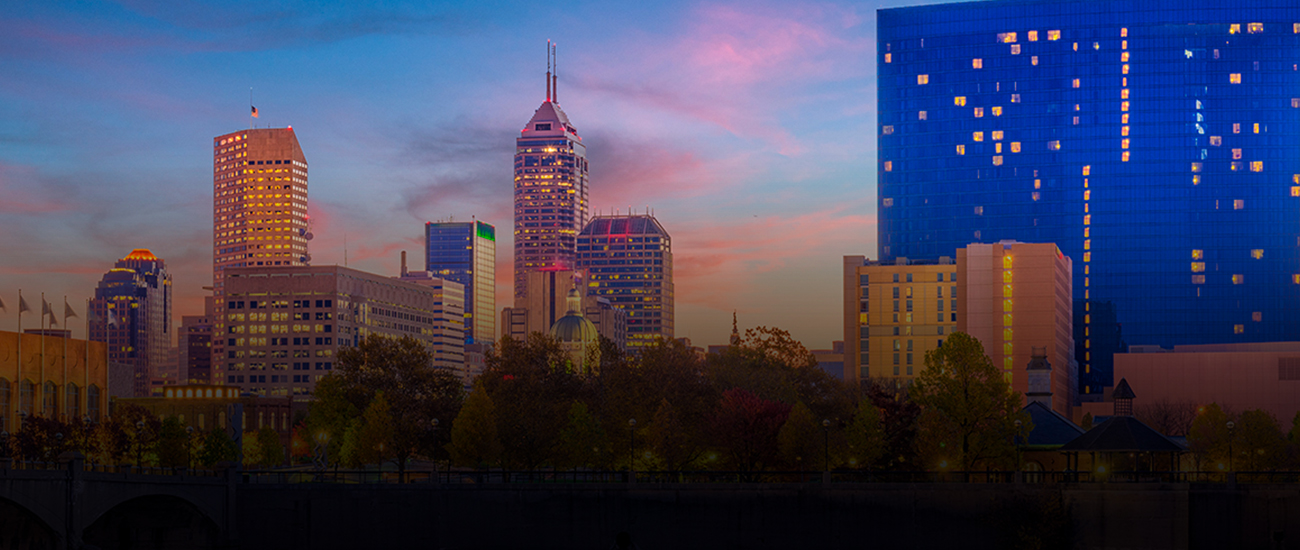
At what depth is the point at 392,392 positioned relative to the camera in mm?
139500

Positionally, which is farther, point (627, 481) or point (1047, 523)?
point (627, 481)

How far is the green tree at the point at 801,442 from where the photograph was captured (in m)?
113

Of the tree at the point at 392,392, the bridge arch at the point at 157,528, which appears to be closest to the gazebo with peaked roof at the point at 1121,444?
the tree at the point at 392,392

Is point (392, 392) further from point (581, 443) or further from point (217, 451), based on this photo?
point (581, 443)

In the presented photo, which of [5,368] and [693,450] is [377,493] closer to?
[693,450]

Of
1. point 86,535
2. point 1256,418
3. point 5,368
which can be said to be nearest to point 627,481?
point 86,535

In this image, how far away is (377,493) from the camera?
10019 centimetres

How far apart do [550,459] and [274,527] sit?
96.8 ft

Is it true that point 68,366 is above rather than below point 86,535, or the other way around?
above

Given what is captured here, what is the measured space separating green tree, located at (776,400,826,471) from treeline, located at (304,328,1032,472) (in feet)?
0.35

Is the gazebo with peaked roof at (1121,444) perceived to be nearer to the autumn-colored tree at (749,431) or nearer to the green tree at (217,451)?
the autumn-colored tree at (749,431)

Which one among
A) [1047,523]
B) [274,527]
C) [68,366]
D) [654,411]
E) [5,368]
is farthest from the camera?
[68,366]

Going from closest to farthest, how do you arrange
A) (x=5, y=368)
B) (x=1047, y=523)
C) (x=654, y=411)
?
(x=1047, y=523), (x=654, y=411), (x=5, y=368)

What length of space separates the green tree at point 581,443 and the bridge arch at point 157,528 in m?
31.3
